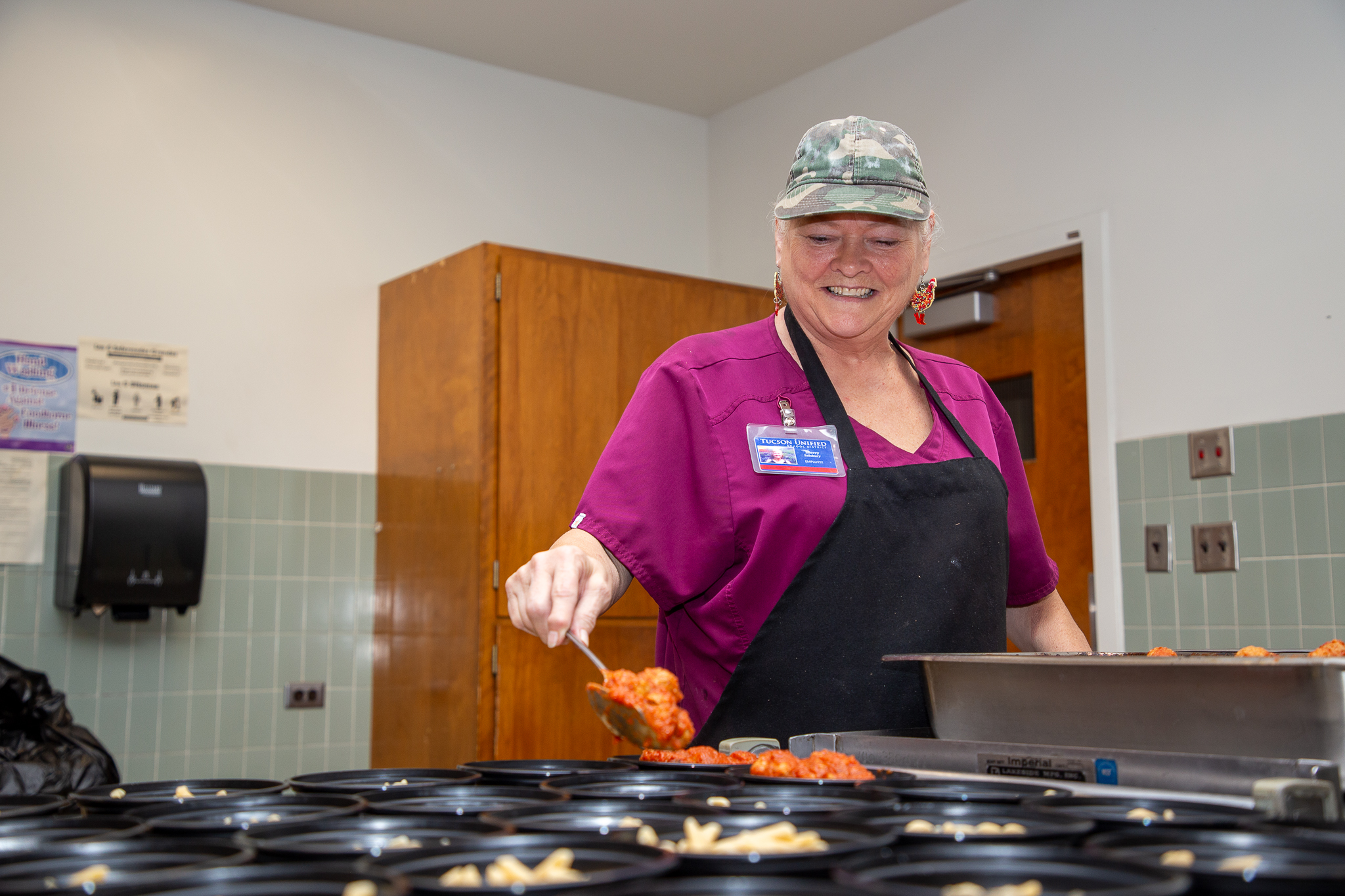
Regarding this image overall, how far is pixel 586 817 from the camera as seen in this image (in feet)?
3.11

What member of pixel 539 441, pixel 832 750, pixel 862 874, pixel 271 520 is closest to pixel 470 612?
pixel 539 441

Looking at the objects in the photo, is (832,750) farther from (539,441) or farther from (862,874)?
(539,441)

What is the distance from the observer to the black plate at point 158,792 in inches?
40.6

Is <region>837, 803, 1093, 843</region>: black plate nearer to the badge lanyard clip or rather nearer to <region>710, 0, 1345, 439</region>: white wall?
the badge lanyard clip

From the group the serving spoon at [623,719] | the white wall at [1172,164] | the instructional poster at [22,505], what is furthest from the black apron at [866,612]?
the instructional poster at [22,505]

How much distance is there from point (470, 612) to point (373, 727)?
2.34ft

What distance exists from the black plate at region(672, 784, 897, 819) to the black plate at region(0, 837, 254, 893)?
1.18ft

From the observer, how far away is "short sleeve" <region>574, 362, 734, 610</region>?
1644 millimetres

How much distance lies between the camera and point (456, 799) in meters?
1.06

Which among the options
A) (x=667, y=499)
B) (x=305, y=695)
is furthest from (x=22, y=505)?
(x=667, y=499)

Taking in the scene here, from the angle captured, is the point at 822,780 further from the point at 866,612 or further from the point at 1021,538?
the point at 1021,538

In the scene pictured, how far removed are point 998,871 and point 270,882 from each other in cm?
43

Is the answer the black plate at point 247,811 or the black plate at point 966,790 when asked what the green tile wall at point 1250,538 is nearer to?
the black plate at point 966,790

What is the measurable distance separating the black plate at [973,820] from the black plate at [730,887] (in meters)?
0.15
